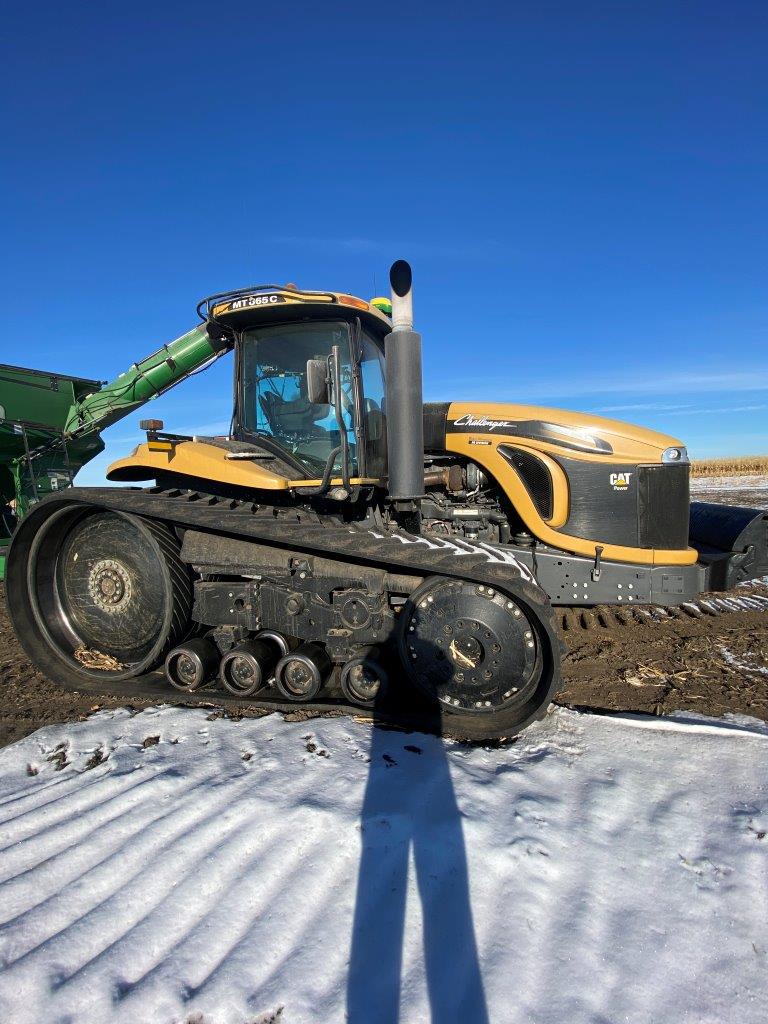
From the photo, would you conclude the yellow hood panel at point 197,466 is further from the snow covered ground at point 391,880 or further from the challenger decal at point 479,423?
the snow covered ground at point 391,880

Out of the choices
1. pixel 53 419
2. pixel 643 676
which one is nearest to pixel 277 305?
pixel 643 676

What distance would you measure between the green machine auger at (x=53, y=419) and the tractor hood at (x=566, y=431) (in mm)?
5057

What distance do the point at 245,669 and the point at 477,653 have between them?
1580 mm

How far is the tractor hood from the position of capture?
13.6 feet

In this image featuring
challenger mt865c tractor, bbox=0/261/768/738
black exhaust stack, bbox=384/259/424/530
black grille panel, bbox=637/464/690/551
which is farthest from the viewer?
black grille panel, bbox=637/464/690/551

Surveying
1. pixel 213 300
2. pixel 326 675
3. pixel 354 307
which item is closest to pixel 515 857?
pixel 326 675

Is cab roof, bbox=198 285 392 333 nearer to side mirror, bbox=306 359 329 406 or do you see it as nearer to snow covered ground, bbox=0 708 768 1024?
side mirror, bbox=306 359 329 406

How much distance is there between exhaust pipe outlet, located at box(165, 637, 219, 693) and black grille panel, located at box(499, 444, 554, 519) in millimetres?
2636

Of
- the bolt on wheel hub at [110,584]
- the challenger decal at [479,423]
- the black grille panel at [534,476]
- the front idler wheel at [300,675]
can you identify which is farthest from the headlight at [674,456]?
the bolt on wheel hub at [110,584]

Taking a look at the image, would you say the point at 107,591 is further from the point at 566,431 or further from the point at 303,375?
the point at 566,431

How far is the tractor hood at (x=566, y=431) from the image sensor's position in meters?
4.16

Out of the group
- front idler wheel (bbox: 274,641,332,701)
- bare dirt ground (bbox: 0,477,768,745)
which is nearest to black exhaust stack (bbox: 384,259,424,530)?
front idler wheel (bbox: 274,641,332,701)

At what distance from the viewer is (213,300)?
4316 millimetres

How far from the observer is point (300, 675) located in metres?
3.84
